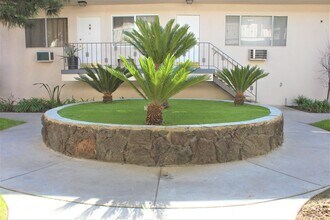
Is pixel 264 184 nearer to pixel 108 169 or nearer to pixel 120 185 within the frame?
pixel 120 185

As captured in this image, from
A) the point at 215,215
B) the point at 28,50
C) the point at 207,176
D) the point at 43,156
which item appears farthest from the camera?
the point at 28,50

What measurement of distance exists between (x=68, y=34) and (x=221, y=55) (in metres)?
6.58

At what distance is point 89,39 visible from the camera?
1428cm

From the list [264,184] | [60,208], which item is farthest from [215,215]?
[60,208]

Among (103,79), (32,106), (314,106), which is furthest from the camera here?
(314,106)

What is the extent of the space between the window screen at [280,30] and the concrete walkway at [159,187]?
27.4 feet

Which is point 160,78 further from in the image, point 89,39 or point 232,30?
point 89,39

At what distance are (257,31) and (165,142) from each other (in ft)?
32.9

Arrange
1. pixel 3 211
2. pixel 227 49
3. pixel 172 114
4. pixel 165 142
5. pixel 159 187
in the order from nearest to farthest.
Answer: pixel 3 211
pixel 159 187
pixel 165 142
pixel 172 114
pixel 227 49

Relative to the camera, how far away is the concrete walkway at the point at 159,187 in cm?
404

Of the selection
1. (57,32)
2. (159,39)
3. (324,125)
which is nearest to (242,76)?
(159,39)

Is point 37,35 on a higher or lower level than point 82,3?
lower

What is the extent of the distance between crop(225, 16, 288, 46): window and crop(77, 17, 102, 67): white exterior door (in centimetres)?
547

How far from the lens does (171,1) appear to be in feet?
44.4
